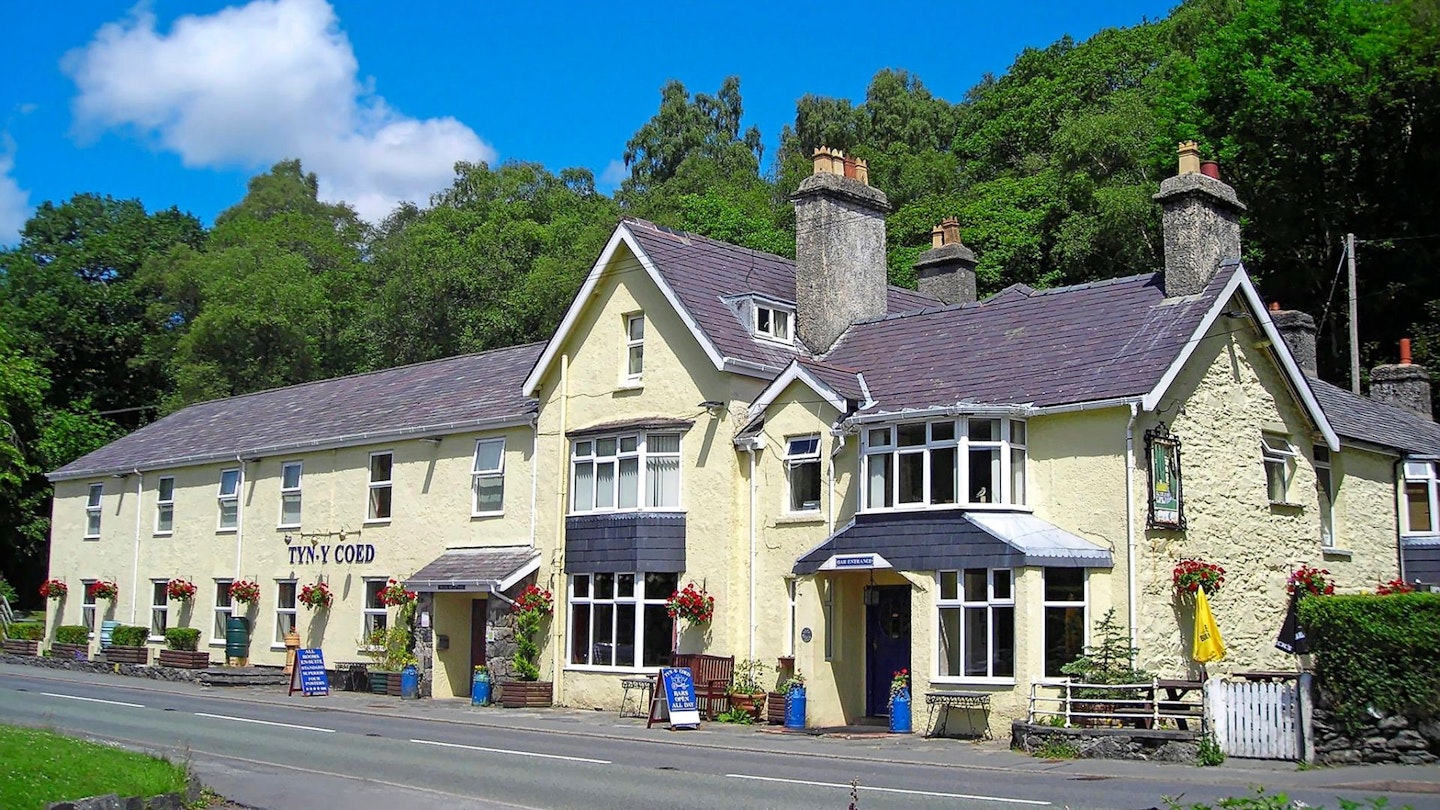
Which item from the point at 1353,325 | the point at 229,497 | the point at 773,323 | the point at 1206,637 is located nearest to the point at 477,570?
the point at 773,323

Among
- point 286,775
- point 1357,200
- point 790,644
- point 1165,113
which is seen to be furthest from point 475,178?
point 286,775

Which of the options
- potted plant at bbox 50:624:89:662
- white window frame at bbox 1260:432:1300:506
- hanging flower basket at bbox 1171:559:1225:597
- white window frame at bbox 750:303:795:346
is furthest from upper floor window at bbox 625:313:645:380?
potted plant at bbox 50:624:89:662

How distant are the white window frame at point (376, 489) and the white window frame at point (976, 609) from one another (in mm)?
15845

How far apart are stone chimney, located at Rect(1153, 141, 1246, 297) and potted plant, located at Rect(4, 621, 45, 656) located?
34023mm

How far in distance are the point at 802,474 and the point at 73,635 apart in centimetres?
2548

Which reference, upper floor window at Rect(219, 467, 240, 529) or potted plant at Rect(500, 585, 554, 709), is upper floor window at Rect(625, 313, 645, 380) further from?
upper floor window at Rect(219, 467, 240, 529)

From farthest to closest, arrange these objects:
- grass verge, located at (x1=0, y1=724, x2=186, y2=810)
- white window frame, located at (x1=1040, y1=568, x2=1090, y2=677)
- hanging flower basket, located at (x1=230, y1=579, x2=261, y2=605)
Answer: hanging flower basket, located at (x1=230, y1=579, x2=261, y2=605), white window frame, located at (x1=1040, y1=568, x2=1090, y2=677), grass verge, located at (x1=0, y1=724, x2=186, y2=810)

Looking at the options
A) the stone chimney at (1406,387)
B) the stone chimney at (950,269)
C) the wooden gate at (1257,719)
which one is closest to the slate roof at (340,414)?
the stone chimney at (950,269)

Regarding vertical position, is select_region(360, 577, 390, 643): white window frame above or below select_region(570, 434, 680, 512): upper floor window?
below

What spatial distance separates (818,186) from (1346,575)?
1333 cm

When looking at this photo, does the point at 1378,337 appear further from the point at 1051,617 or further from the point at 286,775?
the point at 286,775

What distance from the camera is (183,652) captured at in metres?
36.6

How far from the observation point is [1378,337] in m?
44.1

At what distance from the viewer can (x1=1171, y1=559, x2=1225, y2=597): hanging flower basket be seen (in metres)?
22.6
